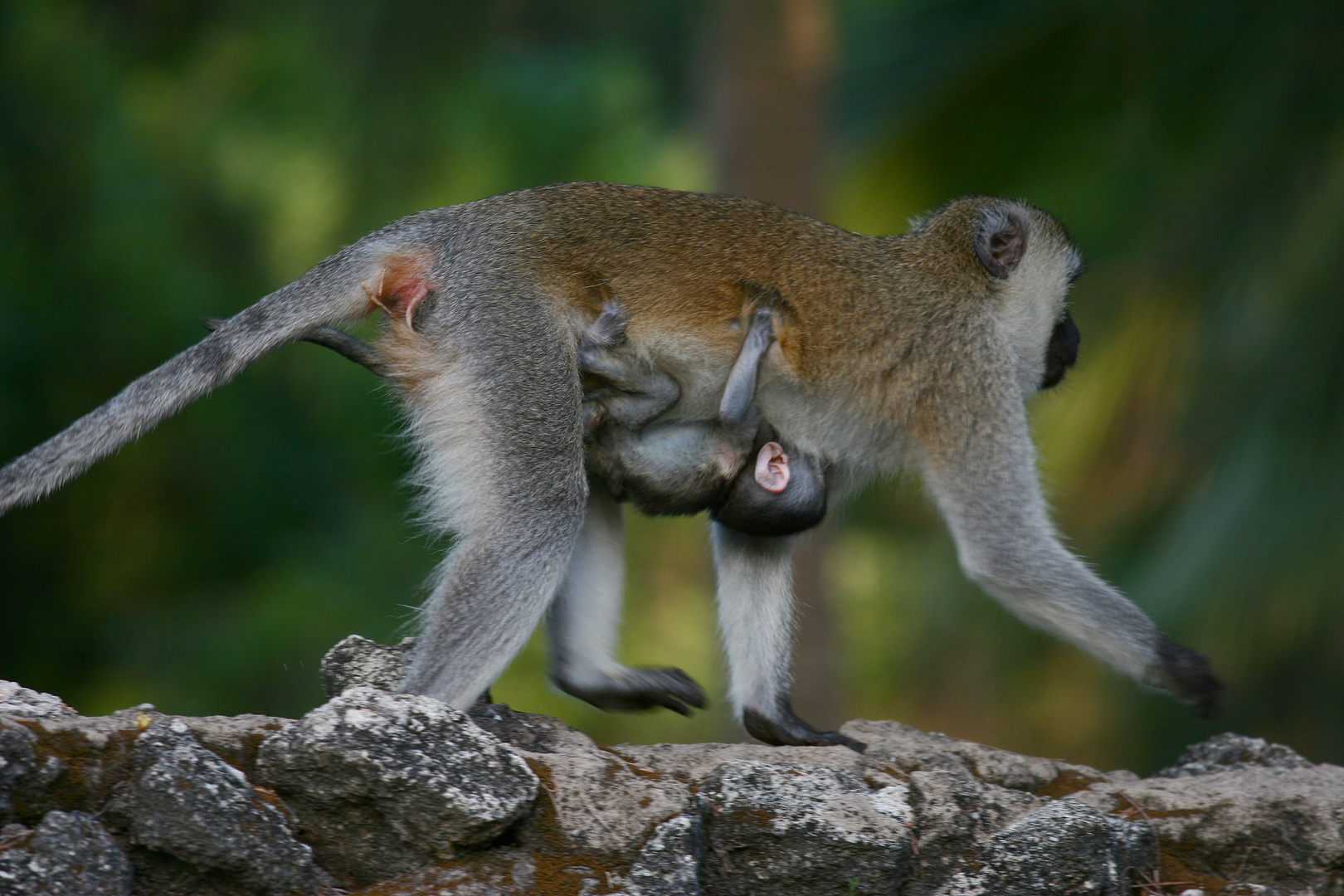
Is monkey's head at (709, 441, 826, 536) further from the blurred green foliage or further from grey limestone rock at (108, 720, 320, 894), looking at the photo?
grey limestone rock at (108, 720, 320, 894)

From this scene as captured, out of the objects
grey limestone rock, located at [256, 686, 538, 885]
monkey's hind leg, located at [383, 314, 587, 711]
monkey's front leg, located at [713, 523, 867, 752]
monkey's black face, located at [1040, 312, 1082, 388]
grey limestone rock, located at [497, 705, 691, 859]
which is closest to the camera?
grey limestone rock, located at [256, 686, 538, 885]

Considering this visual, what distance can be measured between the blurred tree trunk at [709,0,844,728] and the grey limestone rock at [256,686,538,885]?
18.4 feet

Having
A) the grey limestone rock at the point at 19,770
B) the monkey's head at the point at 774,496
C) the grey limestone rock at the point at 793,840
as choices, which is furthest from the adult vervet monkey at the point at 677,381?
the grey limestone rock at the point at 19,770

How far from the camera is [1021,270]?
213 inches

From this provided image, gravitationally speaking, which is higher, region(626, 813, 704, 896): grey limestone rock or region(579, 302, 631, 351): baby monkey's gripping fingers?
region(579, 302, 631, 351): baby monkey's gripping fingers

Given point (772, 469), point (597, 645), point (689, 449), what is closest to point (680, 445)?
point (689, 449)

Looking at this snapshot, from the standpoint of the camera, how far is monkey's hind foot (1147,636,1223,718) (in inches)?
179

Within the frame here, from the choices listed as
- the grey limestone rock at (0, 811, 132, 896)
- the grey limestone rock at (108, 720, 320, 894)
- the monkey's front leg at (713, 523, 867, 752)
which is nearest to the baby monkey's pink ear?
the monkey's front leg at (713, 523, 867, 752)

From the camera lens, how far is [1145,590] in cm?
899

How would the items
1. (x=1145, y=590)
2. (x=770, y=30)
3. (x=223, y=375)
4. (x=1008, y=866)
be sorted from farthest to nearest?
(x=770, y=30) < (x=1145, y=590) < (x=223, y=375) < (x=1008, y=866)

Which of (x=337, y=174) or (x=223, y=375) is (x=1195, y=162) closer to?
(x=337, y=174)

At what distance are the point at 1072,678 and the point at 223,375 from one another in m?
9.86

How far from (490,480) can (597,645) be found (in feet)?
2.72

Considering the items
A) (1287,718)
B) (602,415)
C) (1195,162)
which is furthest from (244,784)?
(1287,718)
